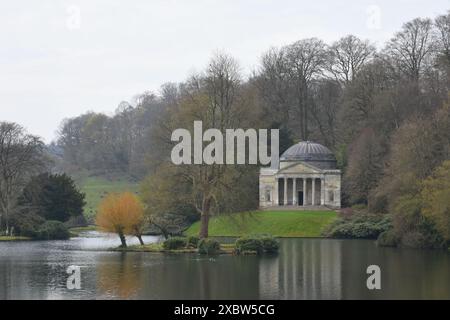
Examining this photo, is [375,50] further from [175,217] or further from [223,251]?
[223,251]

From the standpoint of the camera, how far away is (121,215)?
56.4 m

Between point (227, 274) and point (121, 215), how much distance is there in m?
17.9

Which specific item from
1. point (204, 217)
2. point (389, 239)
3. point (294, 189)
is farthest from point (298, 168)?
point (204, 217)

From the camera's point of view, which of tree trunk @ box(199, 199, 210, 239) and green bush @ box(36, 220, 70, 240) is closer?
tree trunk @ box(199, 199, 210, 239)

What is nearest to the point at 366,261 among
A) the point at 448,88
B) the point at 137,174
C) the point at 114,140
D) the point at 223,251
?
the point at 223,251

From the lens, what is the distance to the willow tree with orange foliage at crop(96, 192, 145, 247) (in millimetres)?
56438

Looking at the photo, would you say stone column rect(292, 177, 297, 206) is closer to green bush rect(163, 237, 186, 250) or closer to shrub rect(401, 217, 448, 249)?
shrub rect(401, 217, 448, 249)

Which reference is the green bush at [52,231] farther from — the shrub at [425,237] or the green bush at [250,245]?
the shrub at [425,237]

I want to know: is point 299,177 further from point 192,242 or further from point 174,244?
point 174,244

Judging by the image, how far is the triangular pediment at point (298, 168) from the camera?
98.2 meters

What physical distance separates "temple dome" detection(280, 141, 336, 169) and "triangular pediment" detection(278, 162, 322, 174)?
0.68m

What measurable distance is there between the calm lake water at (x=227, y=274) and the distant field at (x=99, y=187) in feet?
197

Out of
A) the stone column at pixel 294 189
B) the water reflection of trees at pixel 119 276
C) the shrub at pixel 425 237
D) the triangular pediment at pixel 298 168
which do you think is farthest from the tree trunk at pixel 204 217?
the stone column at pixel 294 189

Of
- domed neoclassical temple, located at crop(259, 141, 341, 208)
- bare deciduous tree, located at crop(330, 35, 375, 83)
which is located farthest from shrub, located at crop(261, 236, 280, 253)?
bare deciduous tree, located at crop(330, 35, 375, 83)
